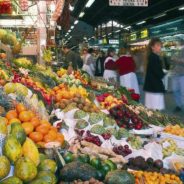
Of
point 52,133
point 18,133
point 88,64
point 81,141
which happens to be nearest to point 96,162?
point 52,133

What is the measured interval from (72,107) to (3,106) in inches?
48.0

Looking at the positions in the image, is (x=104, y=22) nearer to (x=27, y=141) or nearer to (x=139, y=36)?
(x=139, y=36)

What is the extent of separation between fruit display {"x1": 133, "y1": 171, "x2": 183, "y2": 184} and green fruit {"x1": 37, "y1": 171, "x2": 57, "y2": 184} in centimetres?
82

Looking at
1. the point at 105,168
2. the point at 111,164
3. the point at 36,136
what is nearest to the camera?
the point at 105,168

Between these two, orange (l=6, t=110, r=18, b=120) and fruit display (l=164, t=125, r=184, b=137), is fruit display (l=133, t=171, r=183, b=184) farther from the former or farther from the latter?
fruit display (l=164, t=125, r=184, b=137)

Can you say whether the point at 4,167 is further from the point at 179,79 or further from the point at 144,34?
the point at 144,34

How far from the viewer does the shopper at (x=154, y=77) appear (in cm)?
794

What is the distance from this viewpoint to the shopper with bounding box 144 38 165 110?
794cm

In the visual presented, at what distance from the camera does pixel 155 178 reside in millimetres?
3566

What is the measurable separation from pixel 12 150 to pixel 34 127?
936mm

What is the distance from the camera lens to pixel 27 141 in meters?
3.31

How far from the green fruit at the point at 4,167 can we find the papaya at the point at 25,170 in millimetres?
75

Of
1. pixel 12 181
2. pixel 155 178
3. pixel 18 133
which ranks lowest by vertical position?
pixel 155 178

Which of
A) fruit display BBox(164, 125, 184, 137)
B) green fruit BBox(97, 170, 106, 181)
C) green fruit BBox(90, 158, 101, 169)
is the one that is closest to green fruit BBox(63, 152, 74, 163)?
green fruit BBox(90, 158, 101, 169)
